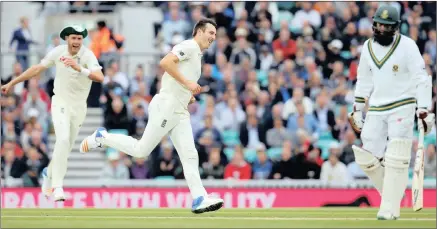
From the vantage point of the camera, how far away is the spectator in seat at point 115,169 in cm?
2170

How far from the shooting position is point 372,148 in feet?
45.5

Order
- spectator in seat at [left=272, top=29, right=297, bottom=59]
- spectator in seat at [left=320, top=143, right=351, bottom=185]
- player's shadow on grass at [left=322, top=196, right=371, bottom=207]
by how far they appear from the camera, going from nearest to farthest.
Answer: player's shadow on grass at [left=322, top=196, right=371, bottom=207] → spectator in seat at [left=320, top=143, right=351, bottom=185] → spectator in seat at [left=272, top=29, right=297, bottom=59]

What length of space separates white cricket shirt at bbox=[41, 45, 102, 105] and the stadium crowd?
17.2 feet

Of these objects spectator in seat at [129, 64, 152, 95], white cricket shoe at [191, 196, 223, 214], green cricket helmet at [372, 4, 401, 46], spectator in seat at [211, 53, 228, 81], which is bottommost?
white cricket shoe at [191, 196, 223, 214]

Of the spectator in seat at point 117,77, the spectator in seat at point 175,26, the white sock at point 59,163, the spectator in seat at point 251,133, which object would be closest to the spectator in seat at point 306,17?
the spectator in seat at point 175,26

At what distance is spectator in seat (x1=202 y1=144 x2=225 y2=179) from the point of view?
21.4m

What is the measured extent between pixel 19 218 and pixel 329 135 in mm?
9475

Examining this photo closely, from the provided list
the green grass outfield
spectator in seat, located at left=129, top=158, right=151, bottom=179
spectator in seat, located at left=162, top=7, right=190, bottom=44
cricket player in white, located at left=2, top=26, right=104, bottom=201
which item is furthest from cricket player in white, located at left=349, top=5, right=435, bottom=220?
spectator in seat, located at left=162, top=7, right=190, bottom=44

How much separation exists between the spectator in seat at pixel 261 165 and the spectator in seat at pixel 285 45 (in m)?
3.13

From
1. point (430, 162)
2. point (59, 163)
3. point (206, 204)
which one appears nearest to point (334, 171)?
point (430, 162)

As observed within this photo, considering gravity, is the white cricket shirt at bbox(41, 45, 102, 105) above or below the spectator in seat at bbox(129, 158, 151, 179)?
above

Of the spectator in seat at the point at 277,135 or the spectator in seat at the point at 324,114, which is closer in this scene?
the spectator in seat at the point at 277,135

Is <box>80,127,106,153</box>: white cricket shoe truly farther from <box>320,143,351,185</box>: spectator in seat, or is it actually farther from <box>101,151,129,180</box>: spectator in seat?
<box>320,143,351,185</box>: spectator in seat

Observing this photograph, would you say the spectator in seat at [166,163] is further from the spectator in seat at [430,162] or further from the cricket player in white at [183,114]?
the cricket player in white at [183,114]
